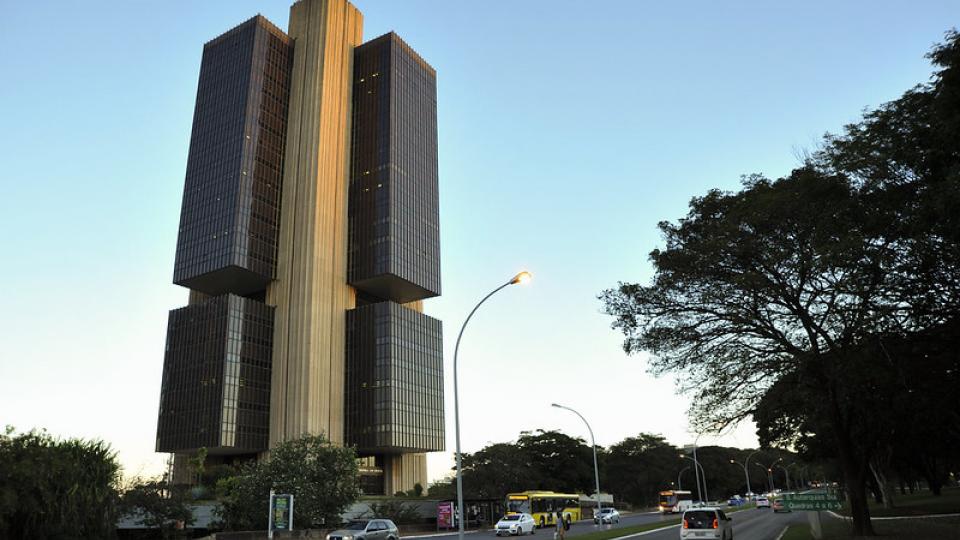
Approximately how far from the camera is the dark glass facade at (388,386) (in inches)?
4232

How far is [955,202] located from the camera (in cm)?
1547

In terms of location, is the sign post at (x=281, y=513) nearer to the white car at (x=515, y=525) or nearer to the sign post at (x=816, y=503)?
the white car at (x=515, y=525)

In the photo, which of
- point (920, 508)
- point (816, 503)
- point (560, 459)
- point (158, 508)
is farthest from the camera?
point (560, 459)

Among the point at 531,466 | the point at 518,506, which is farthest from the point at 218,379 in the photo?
the point at 518,506

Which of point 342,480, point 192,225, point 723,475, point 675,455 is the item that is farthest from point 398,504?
point 723,475

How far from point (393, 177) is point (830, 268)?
100733mm

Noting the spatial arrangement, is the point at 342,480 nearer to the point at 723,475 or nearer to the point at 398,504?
the point at 398,504

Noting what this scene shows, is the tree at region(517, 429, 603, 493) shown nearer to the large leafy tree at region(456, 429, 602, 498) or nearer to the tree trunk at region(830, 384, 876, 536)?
the large leafy tree at region(456, 429, 602, 498)

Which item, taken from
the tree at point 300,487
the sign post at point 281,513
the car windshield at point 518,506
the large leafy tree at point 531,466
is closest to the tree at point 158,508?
the tree at point 300,487

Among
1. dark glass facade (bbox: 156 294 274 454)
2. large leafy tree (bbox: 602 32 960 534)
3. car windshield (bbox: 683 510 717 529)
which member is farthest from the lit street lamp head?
dark glass facade (bbox: 156 294 274 454)

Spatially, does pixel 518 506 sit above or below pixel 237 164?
below

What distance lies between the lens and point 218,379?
4001 inches

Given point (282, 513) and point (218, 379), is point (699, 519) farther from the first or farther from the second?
point (218, 379)

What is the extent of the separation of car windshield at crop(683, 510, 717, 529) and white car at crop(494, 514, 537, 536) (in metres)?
20.8
